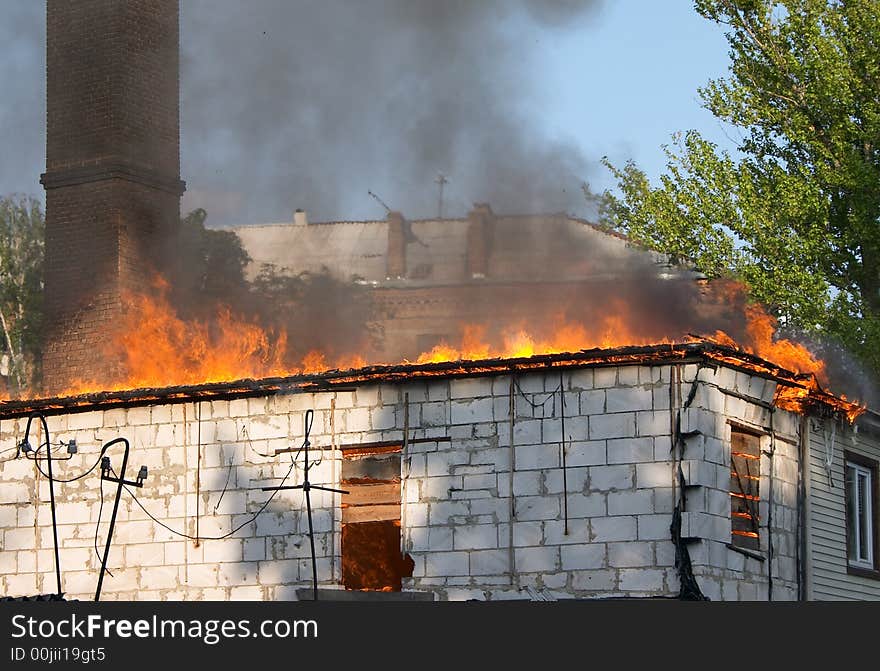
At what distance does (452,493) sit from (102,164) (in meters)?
13.0

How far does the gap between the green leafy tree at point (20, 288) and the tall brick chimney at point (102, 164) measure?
13.9 m

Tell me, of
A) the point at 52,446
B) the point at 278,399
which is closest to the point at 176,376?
the point at 52,446

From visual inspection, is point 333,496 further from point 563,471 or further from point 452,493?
point 563,471

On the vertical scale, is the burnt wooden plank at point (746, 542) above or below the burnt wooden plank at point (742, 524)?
below

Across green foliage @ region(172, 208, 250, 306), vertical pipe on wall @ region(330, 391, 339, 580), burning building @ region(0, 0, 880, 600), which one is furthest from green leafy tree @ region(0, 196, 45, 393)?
vertical pipe on wall @ region(330, 391, 339, 580)

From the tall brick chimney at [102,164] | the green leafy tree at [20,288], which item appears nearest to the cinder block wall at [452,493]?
the tall brick chimney at [102,164]

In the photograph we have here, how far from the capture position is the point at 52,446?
67.5 ft

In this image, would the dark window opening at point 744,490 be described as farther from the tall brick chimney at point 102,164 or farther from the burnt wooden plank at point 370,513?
the tall brick chimney at point 102,164

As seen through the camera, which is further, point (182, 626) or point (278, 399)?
point (278, 399)

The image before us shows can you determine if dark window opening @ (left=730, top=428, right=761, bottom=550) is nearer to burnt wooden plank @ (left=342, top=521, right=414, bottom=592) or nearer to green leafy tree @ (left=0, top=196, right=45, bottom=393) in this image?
burnt wooden plank @ (left=342, top=521, right=414, bottom=592)

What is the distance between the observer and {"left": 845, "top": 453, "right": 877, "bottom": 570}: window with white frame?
20.4m

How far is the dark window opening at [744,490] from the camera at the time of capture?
1783 centimetres

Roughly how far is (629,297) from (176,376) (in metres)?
7.87

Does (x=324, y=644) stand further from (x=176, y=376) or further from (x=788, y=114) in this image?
(x=788, y=114)
